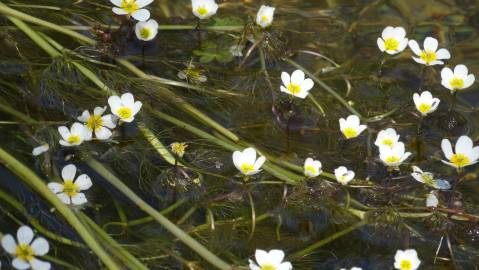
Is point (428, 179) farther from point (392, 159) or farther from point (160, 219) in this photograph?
point (160, 219)

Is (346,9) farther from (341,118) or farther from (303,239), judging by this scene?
(303,239)

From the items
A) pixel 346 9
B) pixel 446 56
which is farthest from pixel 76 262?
pixel 346 9

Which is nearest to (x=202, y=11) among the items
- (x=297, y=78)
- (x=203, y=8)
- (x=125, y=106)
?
(x=203, y=8)

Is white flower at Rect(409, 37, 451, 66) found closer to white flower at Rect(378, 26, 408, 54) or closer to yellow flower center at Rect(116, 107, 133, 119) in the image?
white flower at Rect(378, 26, 408, 54)

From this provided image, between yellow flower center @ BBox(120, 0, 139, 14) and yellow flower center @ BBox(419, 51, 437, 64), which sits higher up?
yellow flower center @ BBox(120, 0, 139, 14)

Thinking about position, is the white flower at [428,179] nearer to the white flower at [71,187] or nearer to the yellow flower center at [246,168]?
the yellow flower center at [246,168]

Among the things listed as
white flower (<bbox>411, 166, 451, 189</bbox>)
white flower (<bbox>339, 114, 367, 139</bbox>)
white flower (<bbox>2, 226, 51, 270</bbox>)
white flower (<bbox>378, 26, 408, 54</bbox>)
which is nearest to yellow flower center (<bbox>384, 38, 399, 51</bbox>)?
white flower (<bbox>378, 26, 408, 54</bbox>)
